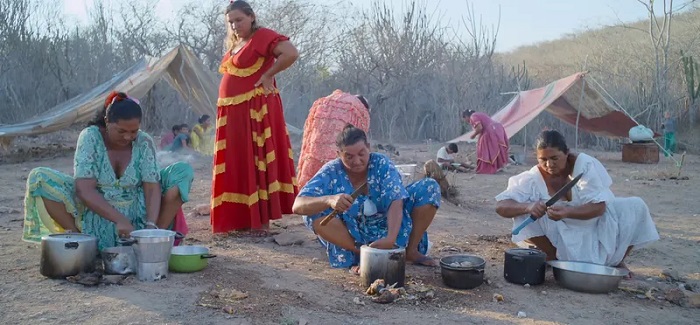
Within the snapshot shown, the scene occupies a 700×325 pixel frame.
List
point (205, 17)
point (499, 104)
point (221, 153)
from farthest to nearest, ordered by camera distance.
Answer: point (205, 17) < point (499, 104) < point (221, 153)

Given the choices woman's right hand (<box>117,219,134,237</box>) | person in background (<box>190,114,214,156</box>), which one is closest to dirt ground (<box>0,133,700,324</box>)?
woman's right hand (<box>117,219,134,237</box>)

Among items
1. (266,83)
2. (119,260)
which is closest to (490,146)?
(266,83)

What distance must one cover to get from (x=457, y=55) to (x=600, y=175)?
14.0 meters

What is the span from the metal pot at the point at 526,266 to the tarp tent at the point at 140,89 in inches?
301

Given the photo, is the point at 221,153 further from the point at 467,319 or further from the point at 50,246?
the point at 467,319

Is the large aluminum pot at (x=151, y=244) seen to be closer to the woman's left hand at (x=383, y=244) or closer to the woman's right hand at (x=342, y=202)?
the woman's right hand at (x=342, y=202)

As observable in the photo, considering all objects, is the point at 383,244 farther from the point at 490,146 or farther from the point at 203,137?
the point at 203,137

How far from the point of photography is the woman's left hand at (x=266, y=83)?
4285 millimetres

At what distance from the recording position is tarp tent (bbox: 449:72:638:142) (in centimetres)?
1082

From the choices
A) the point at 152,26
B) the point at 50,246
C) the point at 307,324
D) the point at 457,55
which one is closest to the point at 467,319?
the point at 307,324

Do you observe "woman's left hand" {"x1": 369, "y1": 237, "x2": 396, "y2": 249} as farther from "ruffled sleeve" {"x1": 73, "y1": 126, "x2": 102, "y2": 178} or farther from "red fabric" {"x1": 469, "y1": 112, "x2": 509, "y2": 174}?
"red fabric" {"x1": 469, "y1": 112, "x2": 509, "y2": 174}

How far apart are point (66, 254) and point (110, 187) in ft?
1.67

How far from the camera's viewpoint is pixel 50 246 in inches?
117

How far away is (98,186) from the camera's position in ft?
11.0
